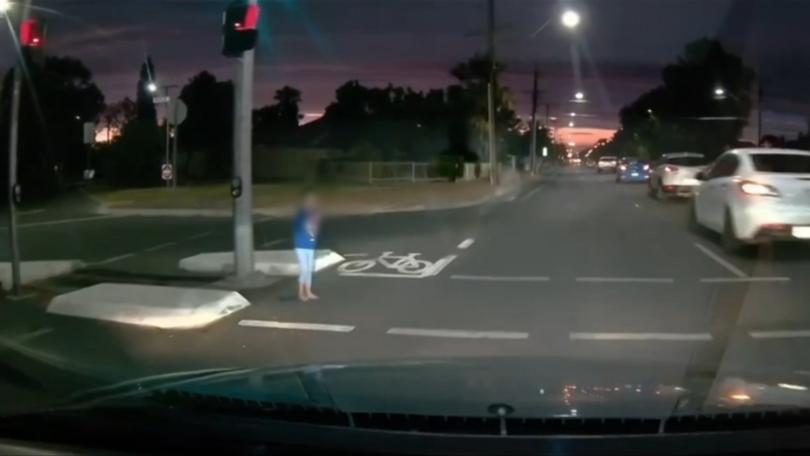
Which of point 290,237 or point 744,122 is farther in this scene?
point 744,122

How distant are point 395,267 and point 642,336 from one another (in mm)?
6502

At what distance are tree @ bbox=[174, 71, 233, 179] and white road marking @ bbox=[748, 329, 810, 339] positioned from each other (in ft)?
95.8

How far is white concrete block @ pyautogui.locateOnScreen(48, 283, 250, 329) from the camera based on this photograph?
445 inches

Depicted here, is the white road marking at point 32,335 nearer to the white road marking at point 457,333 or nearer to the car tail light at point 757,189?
the white road marking at point 457,333

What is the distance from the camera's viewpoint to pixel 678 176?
34.1 m

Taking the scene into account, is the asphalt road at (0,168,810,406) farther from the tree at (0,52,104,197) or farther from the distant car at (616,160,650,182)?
the distant car at (616,160,650,182)

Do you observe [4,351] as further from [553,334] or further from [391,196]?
[391,196]

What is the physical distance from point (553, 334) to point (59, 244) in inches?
540

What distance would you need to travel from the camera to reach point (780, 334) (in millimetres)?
10609

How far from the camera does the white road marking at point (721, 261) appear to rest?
50.2 ft

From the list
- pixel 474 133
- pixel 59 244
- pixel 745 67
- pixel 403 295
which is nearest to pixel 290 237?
pixel 59 244

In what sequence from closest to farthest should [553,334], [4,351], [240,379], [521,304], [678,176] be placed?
[240,379] → [4,351] → [553,334] → [521,304] → [678,176]

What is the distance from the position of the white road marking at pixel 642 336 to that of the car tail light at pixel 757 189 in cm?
629

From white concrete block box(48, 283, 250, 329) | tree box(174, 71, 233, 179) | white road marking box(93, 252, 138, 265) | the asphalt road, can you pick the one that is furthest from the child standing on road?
tree box(174, 71, 233, 179)
